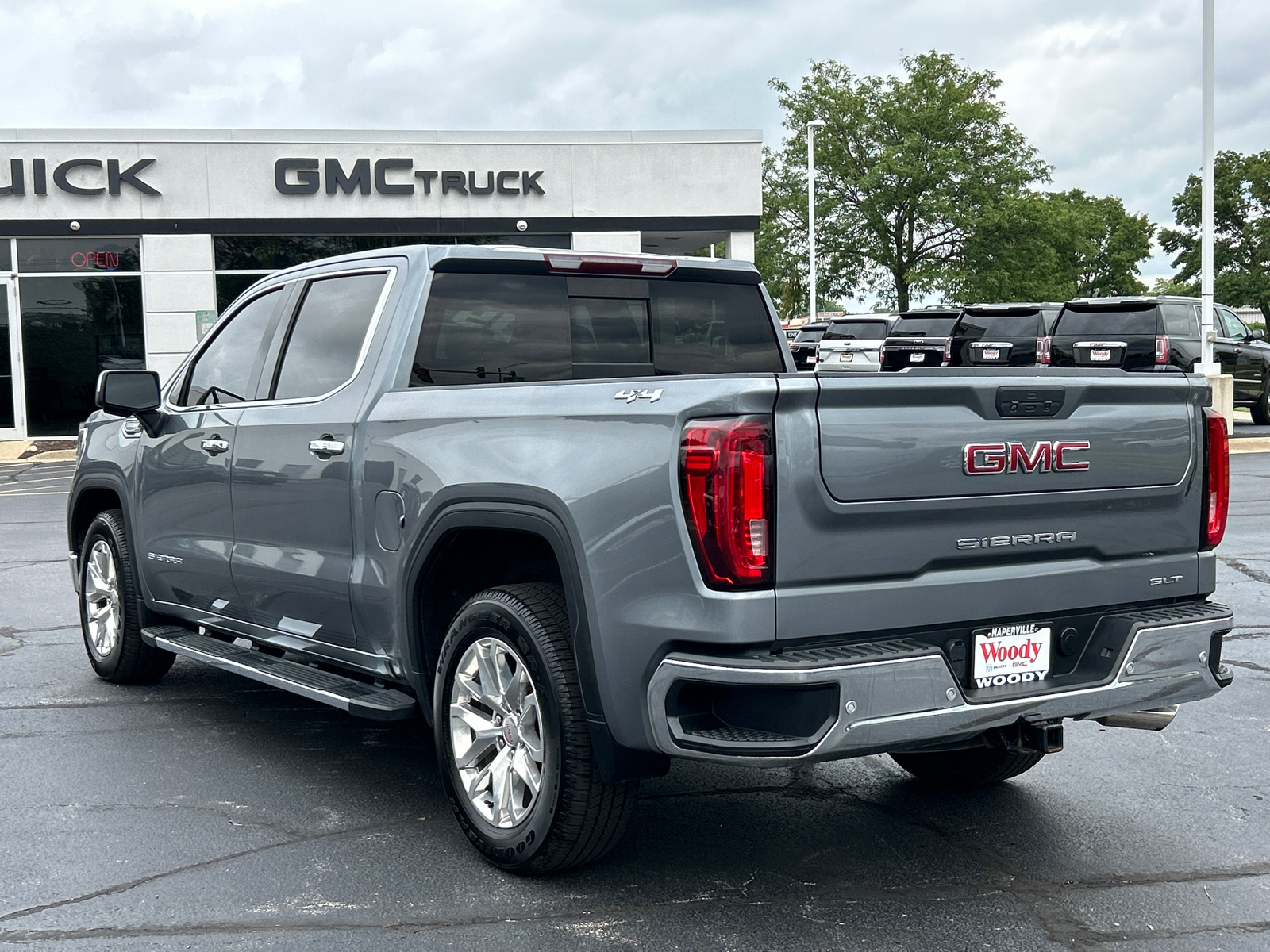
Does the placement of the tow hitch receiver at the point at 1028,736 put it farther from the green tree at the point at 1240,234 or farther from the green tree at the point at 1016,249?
the green tree at the point at 1240,234

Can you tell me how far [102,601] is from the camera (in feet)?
22.7

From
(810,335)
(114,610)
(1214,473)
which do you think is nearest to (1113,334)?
(810,335)

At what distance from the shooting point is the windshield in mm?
21953

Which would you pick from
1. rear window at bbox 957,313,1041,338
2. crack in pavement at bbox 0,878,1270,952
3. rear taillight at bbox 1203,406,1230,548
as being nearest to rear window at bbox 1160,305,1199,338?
rear window at bbox 957,313,1041,338

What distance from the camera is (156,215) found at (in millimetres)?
23797

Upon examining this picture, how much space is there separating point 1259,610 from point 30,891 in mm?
6978

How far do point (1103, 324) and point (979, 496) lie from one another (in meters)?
16.5

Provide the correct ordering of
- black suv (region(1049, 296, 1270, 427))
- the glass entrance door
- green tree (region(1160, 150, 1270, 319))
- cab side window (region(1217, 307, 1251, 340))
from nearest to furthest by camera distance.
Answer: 1. black suv (region(1049, 296, 1270, 427))
2. cab side window (region(1217, 307, 1251, 340))
3. the glass entrance door
4. green tree (region(1160, 150, 1270, 319))

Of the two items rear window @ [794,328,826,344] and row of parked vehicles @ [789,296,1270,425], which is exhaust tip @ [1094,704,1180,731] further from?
rear window @ [794,328,826,344]

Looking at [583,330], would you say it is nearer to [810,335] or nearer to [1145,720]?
[1145,720]

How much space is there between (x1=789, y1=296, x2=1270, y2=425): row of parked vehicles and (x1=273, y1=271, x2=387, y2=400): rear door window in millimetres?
11697

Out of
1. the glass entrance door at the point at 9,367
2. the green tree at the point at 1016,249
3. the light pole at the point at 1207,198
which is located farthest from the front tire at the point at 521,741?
the green tree at the point at 1016,249

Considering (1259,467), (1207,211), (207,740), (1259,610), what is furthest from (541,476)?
(1207,211)

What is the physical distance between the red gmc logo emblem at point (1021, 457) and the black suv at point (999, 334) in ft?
52.9
